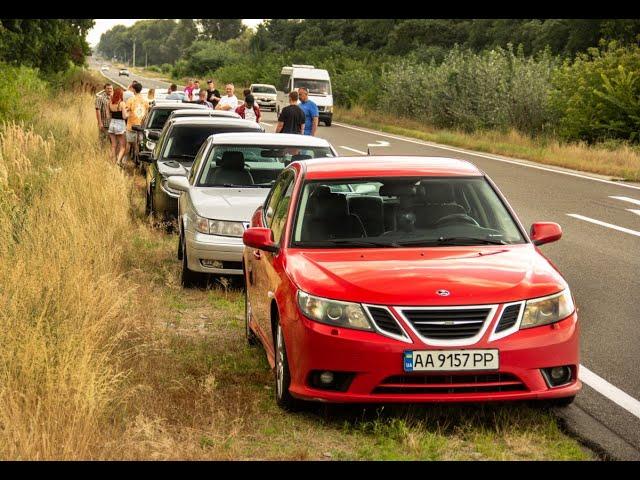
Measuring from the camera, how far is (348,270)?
6.62 meters

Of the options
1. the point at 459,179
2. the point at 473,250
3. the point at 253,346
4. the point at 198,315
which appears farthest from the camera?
the point at 198,315

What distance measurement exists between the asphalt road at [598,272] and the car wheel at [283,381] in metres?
1.53

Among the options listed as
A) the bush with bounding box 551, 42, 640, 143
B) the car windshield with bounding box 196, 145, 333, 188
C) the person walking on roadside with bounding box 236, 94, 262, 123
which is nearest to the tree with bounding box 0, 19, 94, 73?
the person walking on roadside with bounding box 236, 94, 262, 123

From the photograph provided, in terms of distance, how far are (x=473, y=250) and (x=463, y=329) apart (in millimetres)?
1069

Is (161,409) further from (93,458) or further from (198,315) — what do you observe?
(198,315)

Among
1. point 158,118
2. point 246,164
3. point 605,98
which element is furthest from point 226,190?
point 605,98

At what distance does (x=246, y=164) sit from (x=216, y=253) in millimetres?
2124

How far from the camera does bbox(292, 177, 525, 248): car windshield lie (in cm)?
728

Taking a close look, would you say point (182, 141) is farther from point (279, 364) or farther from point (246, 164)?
point (279, 364)

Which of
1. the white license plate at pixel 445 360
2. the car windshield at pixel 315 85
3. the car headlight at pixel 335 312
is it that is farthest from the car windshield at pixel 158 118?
the car windshield at pixel 315 85

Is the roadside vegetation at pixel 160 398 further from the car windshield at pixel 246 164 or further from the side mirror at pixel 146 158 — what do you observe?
the side mirror at pixel 146 158

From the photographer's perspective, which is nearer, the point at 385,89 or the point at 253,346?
the point at 253,346

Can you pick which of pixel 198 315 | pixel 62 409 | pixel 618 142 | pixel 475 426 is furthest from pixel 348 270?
pixel 618 142

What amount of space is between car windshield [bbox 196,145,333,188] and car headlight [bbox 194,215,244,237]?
44.3 inches
